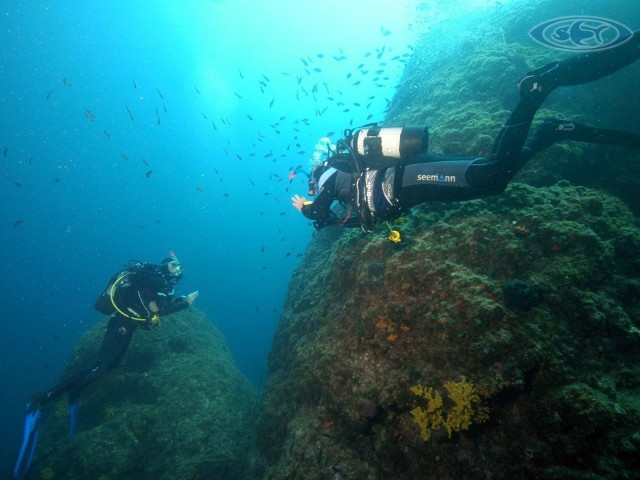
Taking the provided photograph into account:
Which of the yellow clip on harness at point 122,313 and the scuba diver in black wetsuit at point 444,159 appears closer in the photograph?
the scuba diver in black wetsuit at point 444,159

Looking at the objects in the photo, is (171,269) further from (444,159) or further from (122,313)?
(444,159)

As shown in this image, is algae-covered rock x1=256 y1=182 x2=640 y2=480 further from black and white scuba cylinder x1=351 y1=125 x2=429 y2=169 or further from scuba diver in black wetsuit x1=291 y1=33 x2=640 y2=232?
Answer: black and white scuba cylinder x1=351 y1=125 x2=429 y2=169

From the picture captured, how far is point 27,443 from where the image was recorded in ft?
28.8

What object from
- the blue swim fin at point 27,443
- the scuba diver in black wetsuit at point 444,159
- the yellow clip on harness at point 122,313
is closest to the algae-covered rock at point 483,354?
the scuba diver in black wetsuit at point 444,159

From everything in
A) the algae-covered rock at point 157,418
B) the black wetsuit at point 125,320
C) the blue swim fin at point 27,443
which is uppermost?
the black wetsuit at point 125,320

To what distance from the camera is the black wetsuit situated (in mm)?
8531

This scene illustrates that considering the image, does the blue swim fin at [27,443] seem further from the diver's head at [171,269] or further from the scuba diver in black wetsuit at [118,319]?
the diver's head at [171,269]

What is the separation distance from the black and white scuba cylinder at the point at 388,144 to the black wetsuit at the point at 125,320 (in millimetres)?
6655

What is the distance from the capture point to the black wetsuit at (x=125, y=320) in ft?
28.0

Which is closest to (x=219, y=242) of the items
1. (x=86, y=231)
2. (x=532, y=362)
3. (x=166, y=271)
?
(x=86, y=231)

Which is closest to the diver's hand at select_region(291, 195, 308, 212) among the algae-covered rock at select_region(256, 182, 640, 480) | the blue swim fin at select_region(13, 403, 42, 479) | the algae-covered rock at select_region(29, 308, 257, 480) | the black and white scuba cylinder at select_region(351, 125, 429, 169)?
the black and white scuba cylinder at select_region(351, 125, 429, 169)

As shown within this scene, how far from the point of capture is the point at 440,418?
3.89 m

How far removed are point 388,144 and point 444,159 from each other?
0.89 m

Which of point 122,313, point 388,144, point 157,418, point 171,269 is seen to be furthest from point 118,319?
point 388,144
